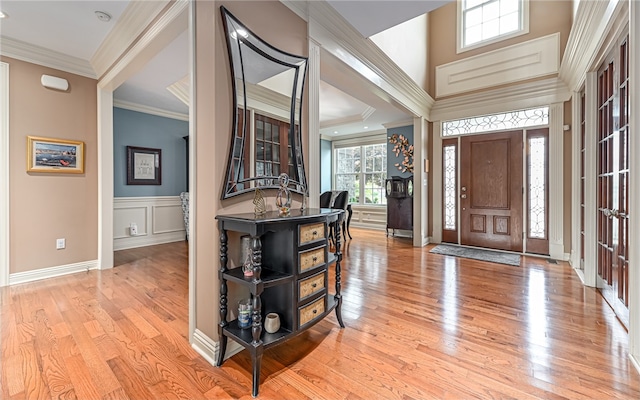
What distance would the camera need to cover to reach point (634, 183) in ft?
5.51

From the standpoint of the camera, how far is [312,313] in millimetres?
1766

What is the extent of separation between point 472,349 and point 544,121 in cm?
410

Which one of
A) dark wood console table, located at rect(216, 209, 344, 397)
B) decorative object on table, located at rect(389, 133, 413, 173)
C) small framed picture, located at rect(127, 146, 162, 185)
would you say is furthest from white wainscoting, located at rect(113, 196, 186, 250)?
decorative object on table, located at rect(389, 133, 413, 173)

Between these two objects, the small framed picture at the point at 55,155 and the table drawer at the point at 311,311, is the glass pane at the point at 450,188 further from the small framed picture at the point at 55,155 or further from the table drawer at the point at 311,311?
the small framed picture at the point at 55,155

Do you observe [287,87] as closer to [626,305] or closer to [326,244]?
[326,244]

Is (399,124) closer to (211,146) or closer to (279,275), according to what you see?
(211,146)

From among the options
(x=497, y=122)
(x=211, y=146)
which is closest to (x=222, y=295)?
(x=211, y=146)

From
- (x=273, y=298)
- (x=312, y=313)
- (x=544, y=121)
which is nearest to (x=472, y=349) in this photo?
(x=312, y=313)

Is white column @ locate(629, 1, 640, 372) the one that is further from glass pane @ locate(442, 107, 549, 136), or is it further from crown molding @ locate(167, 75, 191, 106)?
crown molding @ locate(167, 75, 191, 106)

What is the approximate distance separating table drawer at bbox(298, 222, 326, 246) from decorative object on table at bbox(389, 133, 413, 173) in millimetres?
4508

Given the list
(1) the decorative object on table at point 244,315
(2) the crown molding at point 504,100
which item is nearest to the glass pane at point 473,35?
(2) the crown molding at point 504,100

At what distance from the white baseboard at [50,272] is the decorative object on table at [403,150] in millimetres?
5507

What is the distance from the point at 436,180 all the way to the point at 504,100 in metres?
1.66

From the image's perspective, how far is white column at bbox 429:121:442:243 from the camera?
519 cm
